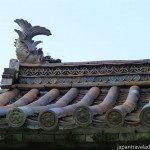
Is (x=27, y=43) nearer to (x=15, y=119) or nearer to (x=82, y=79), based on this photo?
(x=82, y=79)

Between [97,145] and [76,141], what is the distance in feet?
0.96

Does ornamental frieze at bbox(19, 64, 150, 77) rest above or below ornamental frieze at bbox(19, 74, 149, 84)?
above

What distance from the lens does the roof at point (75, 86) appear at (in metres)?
6.11

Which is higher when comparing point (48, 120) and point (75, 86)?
point (75, 86)

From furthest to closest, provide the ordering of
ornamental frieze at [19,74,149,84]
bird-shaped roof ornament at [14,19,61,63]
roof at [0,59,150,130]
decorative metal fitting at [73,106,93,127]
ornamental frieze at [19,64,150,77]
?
bird-shaped roof ornament at [14,19,61,63] < ornamental frieze at [19,64,150,77] < ornamental frieze at [19,74,149,84] < roof at [0,59,150,130] < decorative metal fitting at [73,106,93,127]

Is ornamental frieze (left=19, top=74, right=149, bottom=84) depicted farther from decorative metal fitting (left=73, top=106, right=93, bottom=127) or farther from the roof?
decorative metal fitting (left=73, top=106, right=93, bottom=127)

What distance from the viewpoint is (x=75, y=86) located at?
739 centimetres

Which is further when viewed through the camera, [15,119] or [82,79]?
[82,79]

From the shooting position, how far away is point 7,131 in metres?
5.36

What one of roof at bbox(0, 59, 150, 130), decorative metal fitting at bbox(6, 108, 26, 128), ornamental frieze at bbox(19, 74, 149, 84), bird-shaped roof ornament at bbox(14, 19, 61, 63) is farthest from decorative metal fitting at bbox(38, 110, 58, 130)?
bird-shaped roof ornament at bbox(14, 19, 61, 63)

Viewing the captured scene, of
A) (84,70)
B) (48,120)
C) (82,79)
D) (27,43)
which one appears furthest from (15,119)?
(27,43)

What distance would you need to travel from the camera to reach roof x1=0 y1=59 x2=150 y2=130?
611 cm

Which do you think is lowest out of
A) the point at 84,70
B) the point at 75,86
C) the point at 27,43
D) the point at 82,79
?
the point at 75,86

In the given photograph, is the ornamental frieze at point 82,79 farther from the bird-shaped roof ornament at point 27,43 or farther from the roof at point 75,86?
the bird-shaped roof ornament at point 27,43
